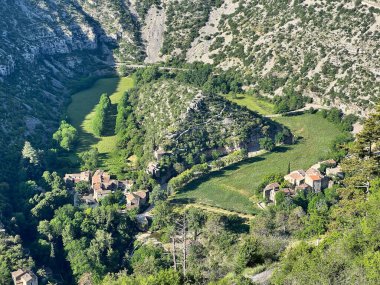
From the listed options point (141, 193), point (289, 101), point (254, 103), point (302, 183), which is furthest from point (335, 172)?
point (254, 103)

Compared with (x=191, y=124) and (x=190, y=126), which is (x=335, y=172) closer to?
(x=190, y=126)

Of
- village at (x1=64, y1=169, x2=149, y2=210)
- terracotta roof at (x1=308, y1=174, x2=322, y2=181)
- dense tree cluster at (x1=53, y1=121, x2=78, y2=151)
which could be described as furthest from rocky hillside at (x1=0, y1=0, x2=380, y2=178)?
terracotta roof at (x1=308, y1=174, x2=322, y2=181)

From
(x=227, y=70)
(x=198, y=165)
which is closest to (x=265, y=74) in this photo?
(x=227, y=70)

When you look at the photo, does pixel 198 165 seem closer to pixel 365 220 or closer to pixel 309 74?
pixel 309 74

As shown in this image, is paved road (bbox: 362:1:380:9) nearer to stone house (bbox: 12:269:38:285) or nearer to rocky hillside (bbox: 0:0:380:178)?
rocky hillside (bbox: 0:0:380:178)

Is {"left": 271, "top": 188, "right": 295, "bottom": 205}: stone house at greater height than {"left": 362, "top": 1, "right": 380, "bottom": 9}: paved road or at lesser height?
lesser

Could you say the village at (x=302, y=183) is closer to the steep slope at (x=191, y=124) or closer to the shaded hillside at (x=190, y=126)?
the shaded hillside at (x=190, y=126)
